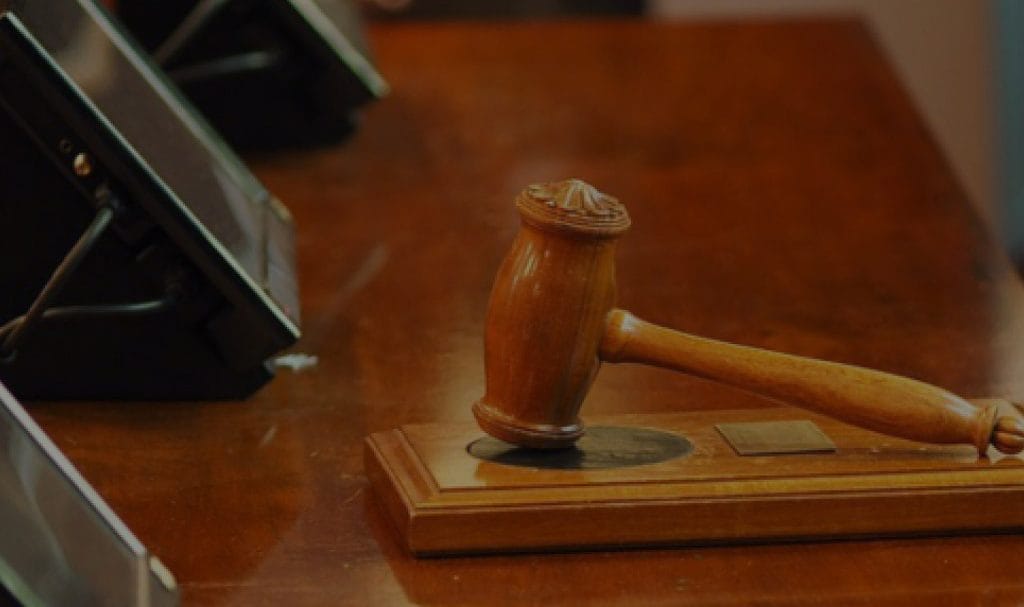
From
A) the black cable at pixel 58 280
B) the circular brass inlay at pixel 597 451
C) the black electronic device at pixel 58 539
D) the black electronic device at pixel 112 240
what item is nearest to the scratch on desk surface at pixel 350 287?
the black electronic device at pixel 112 240

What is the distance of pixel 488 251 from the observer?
184 cm

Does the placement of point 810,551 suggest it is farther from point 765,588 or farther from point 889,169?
point 889,169

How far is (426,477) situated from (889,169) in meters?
1.08

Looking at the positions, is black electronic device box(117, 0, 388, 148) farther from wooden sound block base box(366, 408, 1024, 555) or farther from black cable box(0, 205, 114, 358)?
wooden sound block base box(366, 408, 1024, 555)

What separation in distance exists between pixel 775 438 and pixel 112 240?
447mm

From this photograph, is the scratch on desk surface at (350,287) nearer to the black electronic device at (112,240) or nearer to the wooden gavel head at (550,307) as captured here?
the black electronic device at (112,240)

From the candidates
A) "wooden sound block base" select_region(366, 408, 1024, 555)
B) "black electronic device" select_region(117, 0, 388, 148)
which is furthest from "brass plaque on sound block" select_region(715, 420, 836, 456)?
"black electronic device" select_region(117, 0, 388, 148)

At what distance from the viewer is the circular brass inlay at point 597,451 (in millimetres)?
1158

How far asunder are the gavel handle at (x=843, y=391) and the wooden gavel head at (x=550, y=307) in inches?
1.3

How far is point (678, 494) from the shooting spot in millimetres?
1115

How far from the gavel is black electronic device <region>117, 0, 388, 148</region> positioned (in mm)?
960

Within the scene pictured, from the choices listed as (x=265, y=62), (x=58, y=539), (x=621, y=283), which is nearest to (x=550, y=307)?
(x=58, y=539)

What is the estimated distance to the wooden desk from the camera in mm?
1096

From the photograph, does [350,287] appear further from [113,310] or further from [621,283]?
[113,310]
